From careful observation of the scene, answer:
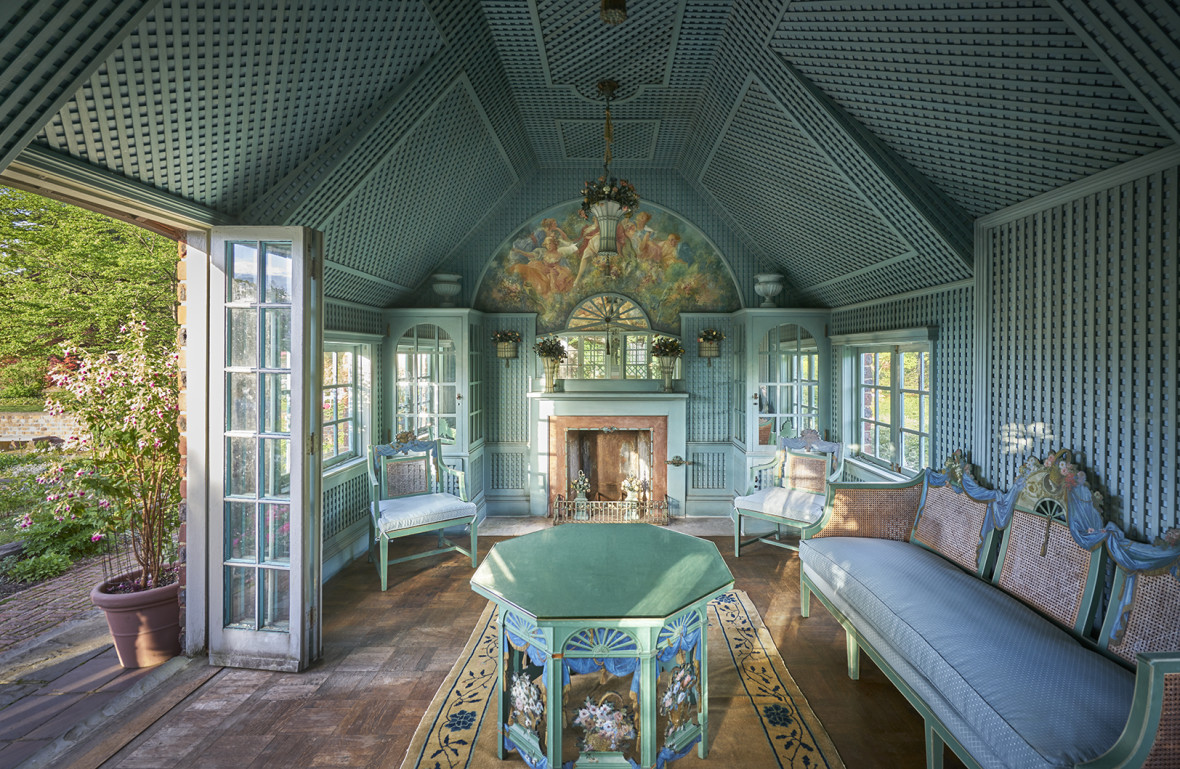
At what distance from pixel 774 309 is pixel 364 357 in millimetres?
4771

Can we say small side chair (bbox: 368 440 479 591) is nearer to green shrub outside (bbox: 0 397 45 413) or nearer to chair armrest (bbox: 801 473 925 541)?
chair armrest (bbox: 801 473 925 541)

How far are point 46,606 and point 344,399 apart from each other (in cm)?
279

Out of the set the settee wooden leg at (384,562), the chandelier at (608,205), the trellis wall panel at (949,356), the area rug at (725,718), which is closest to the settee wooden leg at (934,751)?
the area rug at (725,718)

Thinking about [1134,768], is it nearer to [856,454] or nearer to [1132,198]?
[1132,198]

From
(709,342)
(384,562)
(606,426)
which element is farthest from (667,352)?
(384,562)

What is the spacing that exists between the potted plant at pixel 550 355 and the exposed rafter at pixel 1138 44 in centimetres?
531

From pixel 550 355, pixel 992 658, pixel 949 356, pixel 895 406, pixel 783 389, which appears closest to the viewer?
pixel 992 658

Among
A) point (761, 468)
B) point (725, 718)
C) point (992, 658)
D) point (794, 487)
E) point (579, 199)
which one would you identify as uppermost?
point (579, 199)

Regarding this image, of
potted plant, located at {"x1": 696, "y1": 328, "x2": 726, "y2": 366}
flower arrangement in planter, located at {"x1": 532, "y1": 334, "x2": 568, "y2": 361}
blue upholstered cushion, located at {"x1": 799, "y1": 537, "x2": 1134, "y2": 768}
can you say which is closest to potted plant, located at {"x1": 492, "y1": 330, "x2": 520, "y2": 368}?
flower arrangement in planter, located at {"x1": 532, "y1": 334, "x2": 568, "y2": 361}

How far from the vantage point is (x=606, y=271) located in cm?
716

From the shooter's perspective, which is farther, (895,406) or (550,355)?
(550,355)

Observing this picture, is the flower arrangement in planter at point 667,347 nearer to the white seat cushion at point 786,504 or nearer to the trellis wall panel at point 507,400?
the trellis wall panel at point 507,400

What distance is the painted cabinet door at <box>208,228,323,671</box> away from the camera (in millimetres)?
3541

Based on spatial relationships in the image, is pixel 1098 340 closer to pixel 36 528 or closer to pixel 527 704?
pixel 527 704
